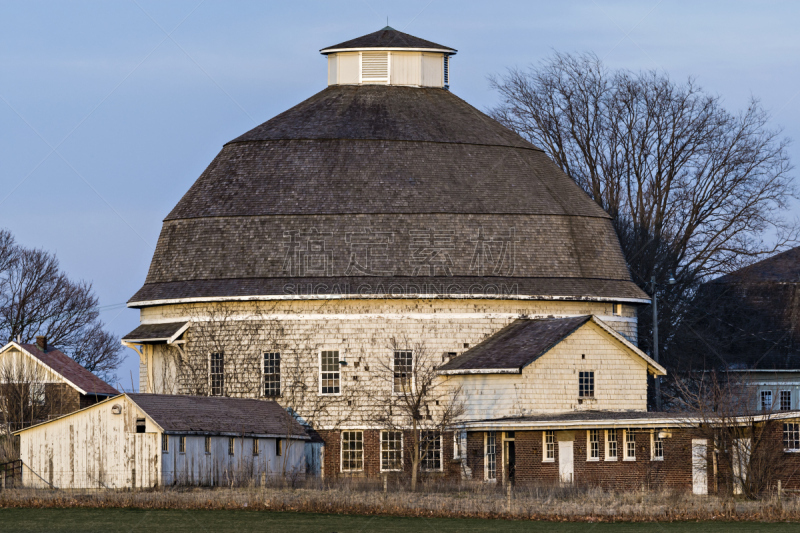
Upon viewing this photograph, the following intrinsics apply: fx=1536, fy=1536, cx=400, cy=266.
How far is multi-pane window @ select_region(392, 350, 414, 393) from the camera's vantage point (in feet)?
142

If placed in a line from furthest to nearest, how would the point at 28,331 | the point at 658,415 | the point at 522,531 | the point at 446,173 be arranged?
the point at 28,331
the point at 446,173
the point at 658,415
the point at 522,531

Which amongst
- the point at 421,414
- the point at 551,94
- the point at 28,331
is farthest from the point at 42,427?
the point at 28,331

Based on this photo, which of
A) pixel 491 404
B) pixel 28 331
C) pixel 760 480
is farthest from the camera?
pixel 28 331

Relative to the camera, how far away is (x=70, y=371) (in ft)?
203

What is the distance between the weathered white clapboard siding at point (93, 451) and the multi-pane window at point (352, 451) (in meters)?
7.32

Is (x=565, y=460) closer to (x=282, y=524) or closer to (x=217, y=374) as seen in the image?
(x=217, y=374)

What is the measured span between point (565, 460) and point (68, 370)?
1109 inches

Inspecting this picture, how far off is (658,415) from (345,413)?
9.30 m

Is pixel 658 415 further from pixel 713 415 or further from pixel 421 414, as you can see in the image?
pixel 421 414

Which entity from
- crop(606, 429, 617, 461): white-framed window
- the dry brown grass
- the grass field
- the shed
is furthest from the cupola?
the grass field

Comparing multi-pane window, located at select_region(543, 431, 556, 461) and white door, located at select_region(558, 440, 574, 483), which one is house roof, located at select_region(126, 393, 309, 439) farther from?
white door, located at select_region(558, 440, 574, 483)

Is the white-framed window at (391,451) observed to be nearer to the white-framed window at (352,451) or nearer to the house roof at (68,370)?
the white-framed window at (352,451)

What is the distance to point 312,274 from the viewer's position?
43625mm

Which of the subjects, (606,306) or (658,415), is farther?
(606,306)
